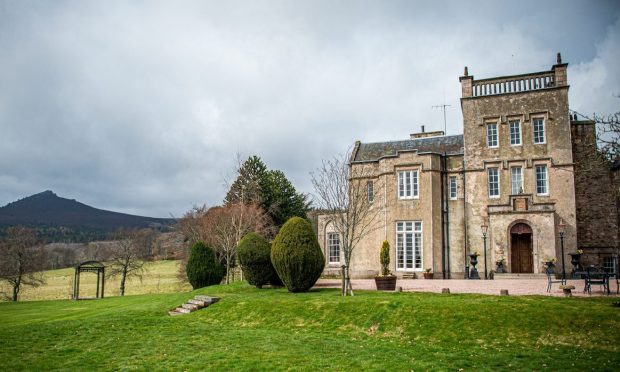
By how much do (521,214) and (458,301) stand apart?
14.2 meters

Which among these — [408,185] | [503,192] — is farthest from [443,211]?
[503,192]

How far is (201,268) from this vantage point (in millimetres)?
26688

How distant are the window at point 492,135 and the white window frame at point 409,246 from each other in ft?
22.3

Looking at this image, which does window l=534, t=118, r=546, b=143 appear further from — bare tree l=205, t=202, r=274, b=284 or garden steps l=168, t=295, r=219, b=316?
garden steps l=168, t=295, r=219, b=316

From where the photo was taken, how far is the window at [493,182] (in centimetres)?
2897

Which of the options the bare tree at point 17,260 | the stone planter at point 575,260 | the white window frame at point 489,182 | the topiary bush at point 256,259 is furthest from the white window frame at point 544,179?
the bare tree at point 17,260

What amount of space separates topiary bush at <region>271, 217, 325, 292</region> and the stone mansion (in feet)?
34.5

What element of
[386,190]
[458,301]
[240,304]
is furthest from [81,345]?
[386,190]

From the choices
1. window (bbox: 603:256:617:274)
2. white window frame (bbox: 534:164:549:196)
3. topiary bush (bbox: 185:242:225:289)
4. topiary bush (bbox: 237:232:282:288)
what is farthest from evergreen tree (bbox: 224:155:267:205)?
window (bbox: 603:256:617:274)

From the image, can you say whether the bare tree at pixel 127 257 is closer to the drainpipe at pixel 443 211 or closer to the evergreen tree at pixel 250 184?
the evergreen tree at pixel 250 184

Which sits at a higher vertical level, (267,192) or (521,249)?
(267,192)

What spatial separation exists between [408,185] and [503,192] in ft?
19.1

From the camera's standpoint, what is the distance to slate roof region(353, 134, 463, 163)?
31.9 m

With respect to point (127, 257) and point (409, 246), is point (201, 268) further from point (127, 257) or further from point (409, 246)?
point (127, 257)
